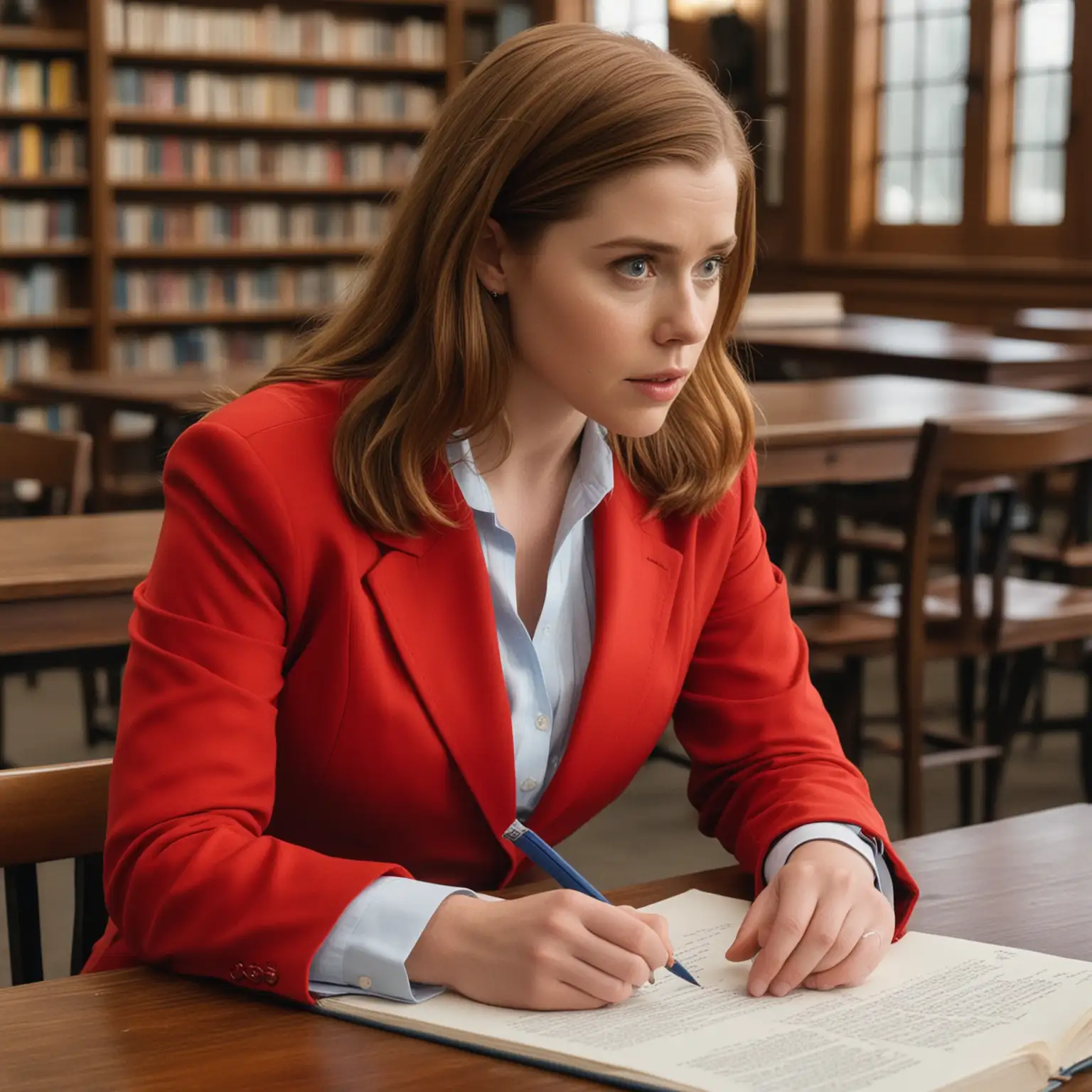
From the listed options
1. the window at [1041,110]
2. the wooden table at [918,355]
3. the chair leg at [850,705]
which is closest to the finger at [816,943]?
the chair leg at [850,705]

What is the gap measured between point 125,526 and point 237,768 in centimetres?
184

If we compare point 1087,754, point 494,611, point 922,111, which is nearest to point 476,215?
point 494,611

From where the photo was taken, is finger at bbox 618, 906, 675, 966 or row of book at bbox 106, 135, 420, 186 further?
row of book at bbox 106, 135, 420, 186

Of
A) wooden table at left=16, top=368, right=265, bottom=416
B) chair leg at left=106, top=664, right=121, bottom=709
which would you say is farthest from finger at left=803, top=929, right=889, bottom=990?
wooden table at left=16, top=368, right=265, bottom=416

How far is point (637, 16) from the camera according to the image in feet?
31.3

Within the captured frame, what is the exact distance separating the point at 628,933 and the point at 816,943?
5.5 inches

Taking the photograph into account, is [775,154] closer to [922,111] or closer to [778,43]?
[778,43]

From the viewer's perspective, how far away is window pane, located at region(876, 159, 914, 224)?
28.0 ft

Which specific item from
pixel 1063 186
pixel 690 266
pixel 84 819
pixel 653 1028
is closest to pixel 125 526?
pixel 84 819

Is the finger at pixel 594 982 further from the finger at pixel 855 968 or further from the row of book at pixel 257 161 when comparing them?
the row of book at pixel 257 161

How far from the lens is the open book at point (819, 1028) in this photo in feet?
2.85

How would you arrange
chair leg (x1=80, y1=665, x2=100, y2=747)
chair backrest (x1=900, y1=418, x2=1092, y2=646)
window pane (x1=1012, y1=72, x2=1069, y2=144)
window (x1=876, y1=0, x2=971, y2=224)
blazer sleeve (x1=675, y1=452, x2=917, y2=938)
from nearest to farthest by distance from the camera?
blazer sleeve (x1=675, y1=452, x2=917, y2=938) < chair backrest (x1=900, y1=418, x2=1092, y2=646) < chair leg (x1=80, y1=665, x2=100, y2=747) < window pane (x1=1012, y1=72, x2=1069, y2=144) < window (x1=876, y1=0, x2=971, y2=224)

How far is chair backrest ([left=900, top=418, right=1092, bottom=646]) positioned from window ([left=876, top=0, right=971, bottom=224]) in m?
5.23

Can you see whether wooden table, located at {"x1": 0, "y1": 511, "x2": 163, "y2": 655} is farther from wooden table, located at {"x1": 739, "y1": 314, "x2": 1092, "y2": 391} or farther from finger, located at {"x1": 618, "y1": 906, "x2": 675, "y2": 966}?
wooden table, located at {"x1": 739, "y1": 314, "x2": 1092, "y2": 391}
